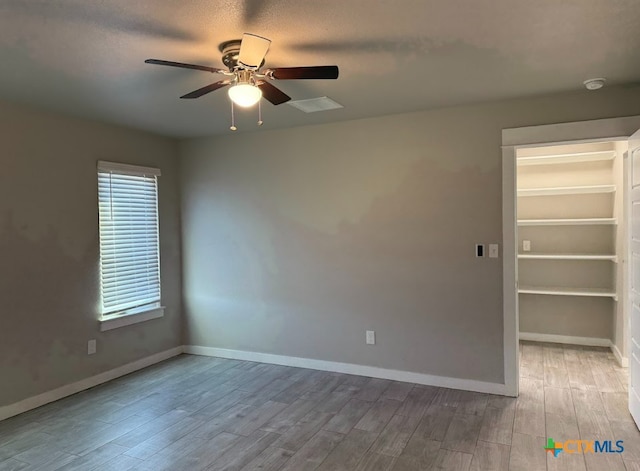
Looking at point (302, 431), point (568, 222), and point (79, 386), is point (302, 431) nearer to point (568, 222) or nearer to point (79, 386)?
point (79, 386)

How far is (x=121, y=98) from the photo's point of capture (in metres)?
3.39

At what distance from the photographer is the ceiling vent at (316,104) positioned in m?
3.54

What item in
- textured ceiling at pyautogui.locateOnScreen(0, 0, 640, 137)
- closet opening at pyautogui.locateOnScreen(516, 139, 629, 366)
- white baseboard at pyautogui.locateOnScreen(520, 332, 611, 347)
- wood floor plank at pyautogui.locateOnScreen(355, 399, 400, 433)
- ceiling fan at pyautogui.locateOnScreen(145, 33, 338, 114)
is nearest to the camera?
textured ceiling at pyautogui.locateOnScreen(0, 0, 640, 137)

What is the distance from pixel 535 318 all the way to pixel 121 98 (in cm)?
491

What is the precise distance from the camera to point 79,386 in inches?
157

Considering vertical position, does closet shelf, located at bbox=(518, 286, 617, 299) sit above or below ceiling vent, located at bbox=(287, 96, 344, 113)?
→ below

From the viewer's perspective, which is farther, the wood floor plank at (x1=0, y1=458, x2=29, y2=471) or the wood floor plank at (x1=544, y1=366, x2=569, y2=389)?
the wood floor plank at (x1=544, y1=366, x2=569, y2=389)

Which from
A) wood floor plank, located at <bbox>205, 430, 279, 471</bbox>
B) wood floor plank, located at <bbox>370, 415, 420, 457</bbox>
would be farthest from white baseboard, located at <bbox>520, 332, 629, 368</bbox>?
wood floor plank, located at <bbox>205, 430, 279, 471</bbox>

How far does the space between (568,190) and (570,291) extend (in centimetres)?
111

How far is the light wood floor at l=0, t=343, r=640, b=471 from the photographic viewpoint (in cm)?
274

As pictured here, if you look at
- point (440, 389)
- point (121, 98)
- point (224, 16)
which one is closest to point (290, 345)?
point (440, 389)

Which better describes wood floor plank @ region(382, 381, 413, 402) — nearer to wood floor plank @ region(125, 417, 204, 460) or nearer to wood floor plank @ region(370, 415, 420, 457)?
wood floor plank @ region(370, 415, 420, 457)

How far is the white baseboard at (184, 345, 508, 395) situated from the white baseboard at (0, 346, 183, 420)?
0.43m

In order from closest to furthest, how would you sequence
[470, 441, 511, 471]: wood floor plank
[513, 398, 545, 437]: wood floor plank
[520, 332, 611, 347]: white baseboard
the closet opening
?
[470, 441, 511, 471]: wood floor plank, [513, 398, 545, 437]: wood floor plank, the closet opening, [520, 332, 611, 347]: white baseboard
